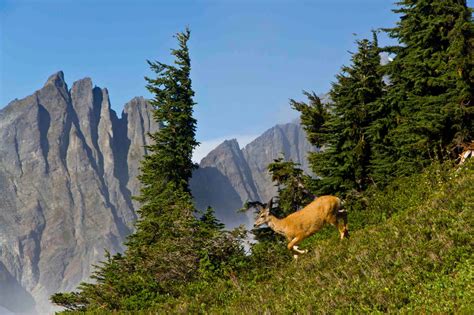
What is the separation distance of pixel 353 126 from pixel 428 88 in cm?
467

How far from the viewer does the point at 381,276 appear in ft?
24.9

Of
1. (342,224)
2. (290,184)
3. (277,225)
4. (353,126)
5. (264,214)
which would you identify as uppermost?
(353,126)

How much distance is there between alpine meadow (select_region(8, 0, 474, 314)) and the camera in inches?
294

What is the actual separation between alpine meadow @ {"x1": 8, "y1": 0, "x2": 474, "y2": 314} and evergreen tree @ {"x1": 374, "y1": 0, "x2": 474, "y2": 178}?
8cm

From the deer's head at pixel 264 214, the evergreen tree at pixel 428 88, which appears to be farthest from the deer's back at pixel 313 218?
the evergreen tree at pixel 428 88

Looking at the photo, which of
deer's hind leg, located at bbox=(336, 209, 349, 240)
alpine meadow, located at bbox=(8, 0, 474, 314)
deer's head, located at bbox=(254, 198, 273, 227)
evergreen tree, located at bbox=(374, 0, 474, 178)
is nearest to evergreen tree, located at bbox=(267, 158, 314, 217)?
alpine meadow, located at bbox=(8, 0, 474, 314)

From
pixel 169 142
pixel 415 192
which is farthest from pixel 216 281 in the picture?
pixel 169 142

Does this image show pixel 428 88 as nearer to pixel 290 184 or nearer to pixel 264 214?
pixel 290 184

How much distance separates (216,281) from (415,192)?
8.13 m

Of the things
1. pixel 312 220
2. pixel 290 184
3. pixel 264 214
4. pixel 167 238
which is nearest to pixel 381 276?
pixel 312 220

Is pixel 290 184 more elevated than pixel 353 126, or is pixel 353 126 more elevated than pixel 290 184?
pixel 353 126

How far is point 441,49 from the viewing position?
2350 centimetres

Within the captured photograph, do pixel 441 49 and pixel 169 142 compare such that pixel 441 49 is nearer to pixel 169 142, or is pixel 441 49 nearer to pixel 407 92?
pixel 407 92

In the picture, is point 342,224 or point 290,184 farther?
point 290,184
